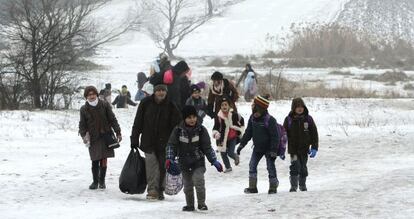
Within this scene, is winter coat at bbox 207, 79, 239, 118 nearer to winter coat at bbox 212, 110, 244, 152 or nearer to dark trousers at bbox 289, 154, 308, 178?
winter coat at bbox 212, 110, 244, 152

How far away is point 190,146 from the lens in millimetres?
9055

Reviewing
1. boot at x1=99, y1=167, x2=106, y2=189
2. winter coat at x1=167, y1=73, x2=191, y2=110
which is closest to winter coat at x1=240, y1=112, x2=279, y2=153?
boot at x1=99, y1=167, x2=106, y2=189

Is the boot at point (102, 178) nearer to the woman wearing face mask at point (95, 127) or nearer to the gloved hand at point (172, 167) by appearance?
the woman wearing face mask at point (95, 127)

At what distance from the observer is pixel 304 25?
51625mm

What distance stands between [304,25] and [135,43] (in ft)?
37.7

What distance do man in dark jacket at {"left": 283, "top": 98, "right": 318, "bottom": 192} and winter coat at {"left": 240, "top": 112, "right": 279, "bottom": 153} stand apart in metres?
0.48

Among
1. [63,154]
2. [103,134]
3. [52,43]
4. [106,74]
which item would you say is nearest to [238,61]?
[106,74]

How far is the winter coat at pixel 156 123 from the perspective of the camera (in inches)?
399

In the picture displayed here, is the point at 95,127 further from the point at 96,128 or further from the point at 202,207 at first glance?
the point at 202,207

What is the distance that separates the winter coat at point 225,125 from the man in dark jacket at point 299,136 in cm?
199

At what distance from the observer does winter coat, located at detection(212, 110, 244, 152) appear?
1270 cm

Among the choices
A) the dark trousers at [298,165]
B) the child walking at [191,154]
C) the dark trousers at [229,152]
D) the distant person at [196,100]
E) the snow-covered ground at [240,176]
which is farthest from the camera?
the distant person at [196,100]

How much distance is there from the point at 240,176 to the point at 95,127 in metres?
3.12

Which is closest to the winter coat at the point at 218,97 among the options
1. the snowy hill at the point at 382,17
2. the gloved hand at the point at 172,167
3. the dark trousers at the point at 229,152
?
the dark trousers at the point at 229,152
